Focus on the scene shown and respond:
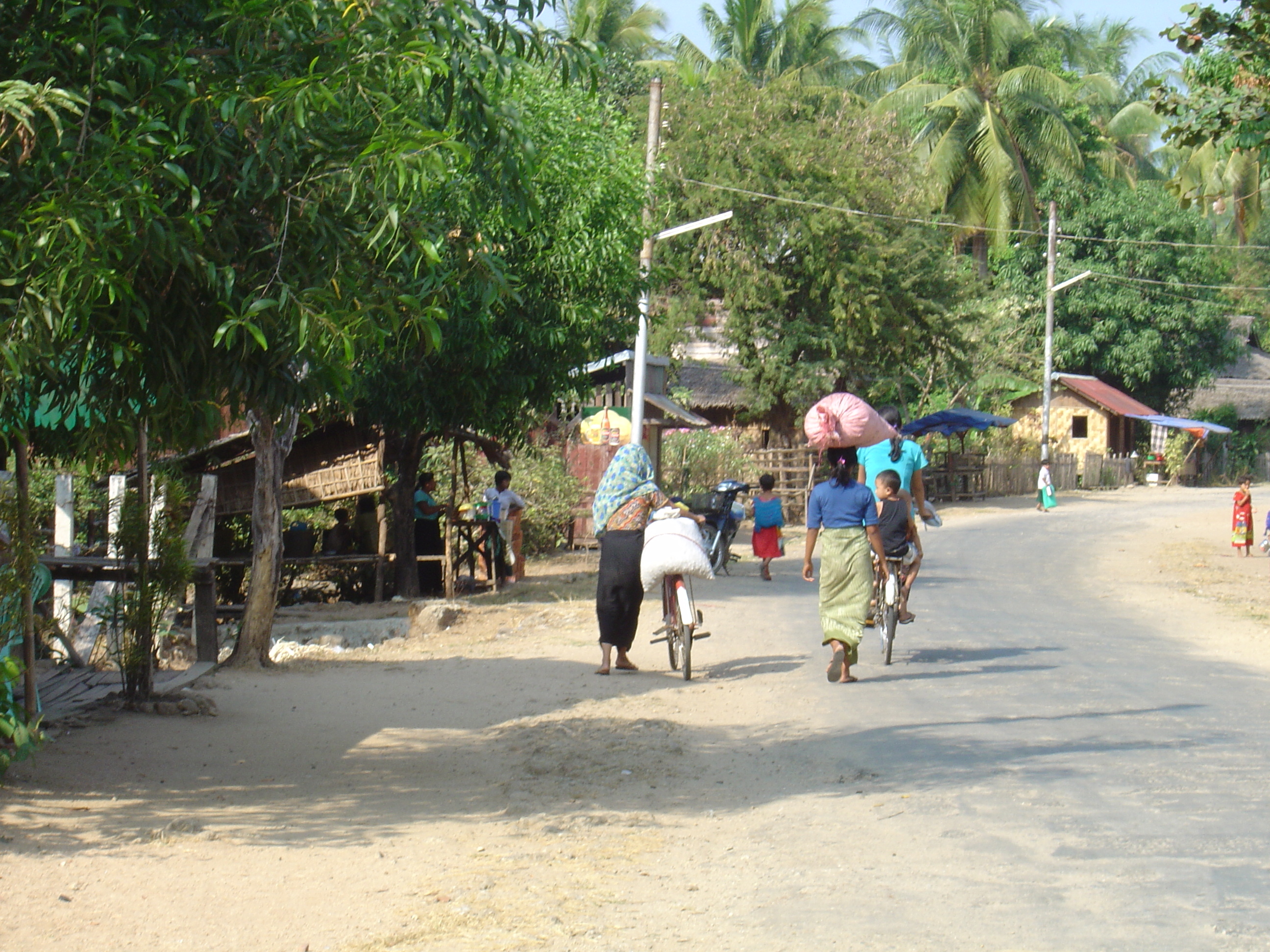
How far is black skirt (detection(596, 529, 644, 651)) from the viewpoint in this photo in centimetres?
1014

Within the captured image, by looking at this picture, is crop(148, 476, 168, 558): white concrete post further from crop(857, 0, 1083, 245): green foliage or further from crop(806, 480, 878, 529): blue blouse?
crop(857, 0, 1083, 245): green foliage

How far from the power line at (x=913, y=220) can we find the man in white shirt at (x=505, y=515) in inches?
597

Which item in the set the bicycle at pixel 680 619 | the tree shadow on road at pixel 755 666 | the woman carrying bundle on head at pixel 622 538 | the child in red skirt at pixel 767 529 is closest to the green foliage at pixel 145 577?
the woman carrying bundle on head at pixel 622 538

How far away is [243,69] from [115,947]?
11.6ft

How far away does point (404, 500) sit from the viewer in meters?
16.9

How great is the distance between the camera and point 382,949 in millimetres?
4336

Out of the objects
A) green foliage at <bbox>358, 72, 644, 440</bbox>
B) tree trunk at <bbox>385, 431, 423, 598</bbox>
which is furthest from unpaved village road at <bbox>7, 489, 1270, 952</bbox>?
tree trunk at <bbox>385, 431, 423, 598</bbox>

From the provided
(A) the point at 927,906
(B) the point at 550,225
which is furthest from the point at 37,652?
(A) the point at 927,906

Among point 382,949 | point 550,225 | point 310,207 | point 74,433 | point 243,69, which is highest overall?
point 550,225

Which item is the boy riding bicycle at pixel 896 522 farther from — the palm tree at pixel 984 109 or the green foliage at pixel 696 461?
the palm tree at pixel 984 109

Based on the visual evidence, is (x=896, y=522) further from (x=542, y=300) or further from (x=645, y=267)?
(x=645, y=267)

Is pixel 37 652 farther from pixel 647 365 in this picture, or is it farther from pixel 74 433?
pixel 647 365

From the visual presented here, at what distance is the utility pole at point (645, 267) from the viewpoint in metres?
17.7

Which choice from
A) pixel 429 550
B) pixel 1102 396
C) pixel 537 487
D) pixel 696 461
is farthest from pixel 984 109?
pixel 429 550
